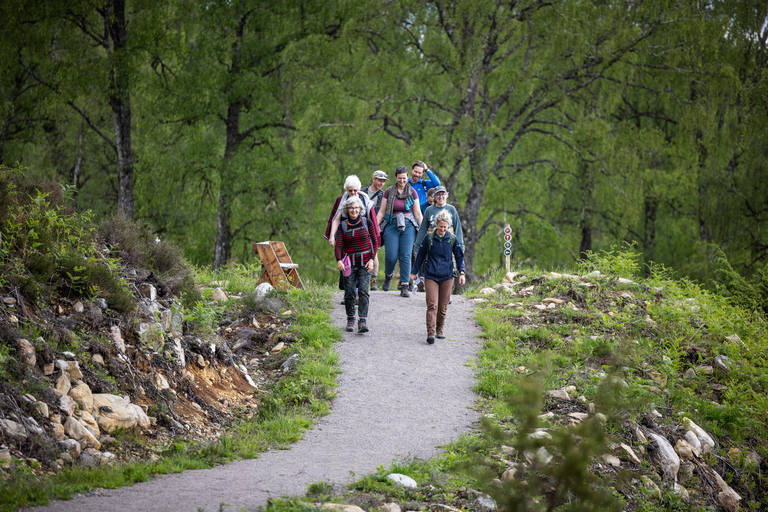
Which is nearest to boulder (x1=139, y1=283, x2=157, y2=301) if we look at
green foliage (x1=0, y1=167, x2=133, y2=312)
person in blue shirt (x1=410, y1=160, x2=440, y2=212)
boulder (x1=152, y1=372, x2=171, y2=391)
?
green foliage (x1=0, y1=167, x2=133, y2=312)

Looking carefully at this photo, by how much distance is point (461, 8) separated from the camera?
18.8 meters

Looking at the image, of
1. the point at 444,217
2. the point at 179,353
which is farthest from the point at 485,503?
the point at 444,217

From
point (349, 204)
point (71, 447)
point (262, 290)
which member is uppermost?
point (349, 204)

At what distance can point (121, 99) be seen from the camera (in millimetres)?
19234

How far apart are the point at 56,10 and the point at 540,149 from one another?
15.8m

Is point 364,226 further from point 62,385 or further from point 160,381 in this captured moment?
point 62,385

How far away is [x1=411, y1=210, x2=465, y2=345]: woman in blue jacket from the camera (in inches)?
395

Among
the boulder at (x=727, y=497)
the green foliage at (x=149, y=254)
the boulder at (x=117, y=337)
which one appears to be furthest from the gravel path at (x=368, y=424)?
the boulder at (x=727, y=497)

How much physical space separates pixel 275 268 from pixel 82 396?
5979 mm

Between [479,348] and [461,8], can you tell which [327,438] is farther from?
[461,8]

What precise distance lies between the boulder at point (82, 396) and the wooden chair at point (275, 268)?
562 cm

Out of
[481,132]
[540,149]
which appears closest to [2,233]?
[481,132]

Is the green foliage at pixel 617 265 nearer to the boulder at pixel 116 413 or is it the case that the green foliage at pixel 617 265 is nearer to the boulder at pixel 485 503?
the boulder at pixel 485 503

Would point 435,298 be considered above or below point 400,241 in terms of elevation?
below
